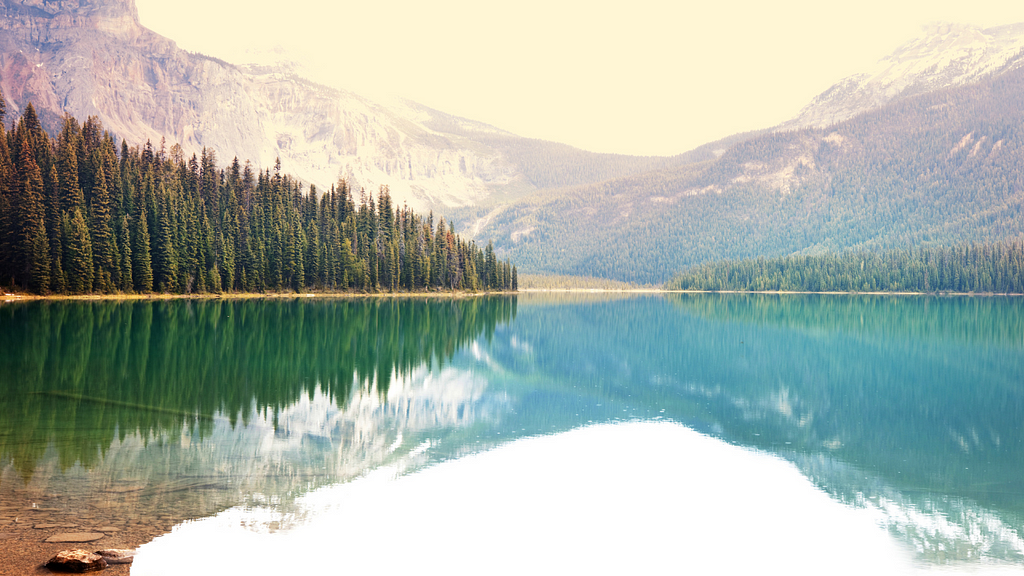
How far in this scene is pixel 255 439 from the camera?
2011 centimetres

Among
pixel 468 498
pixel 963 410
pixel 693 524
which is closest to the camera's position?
pixel 693 524

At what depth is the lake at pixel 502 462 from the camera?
543 inches

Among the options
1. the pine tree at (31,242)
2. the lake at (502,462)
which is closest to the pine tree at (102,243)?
the pine tree at (31,242)

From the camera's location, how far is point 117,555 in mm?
11977

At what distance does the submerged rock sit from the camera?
1182cm

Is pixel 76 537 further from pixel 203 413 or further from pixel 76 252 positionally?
pixel 76 252

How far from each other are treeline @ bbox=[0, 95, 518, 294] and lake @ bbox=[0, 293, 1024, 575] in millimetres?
54559

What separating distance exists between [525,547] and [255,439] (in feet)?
31.1

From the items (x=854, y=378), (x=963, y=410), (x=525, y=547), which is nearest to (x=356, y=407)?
(x=525, y=547)

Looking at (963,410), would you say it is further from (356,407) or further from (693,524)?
(356,407)

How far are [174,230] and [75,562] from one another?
99.0 meters

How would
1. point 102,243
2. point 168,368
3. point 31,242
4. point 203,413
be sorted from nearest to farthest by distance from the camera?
point 203,413
point 168,368
point 31,242
point 102,243

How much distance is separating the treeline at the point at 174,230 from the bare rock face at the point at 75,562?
86357 millimetres

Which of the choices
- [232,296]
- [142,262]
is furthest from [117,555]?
[232,296]
